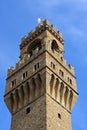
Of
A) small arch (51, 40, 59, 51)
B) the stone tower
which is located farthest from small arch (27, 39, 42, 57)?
small arch (51, 40, 59, 51)

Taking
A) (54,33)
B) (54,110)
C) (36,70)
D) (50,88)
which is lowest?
(54,110)

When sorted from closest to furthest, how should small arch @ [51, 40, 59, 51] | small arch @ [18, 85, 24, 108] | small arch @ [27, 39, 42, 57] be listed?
small arch @ [18, 85, 24, 108]
small arch @ [27, 39, 42, 57]
small arch @ [51, 40, 59, 51]

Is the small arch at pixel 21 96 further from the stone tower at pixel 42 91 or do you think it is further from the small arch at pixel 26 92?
the small arch at pixel 26 92

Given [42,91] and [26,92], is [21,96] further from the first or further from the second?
[42,91]

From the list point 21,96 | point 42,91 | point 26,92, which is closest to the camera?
point 42,91

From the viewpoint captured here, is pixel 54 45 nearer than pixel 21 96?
No

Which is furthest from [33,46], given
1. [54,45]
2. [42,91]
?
[42,91]

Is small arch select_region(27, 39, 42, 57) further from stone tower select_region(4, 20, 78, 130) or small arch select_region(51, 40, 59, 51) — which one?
small arch select_region(51, 40, 59, 51)

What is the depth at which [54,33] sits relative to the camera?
41.5 m

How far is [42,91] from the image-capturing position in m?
33.3

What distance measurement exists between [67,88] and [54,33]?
834cm

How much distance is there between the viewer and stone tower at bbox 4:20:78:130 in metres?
32.0

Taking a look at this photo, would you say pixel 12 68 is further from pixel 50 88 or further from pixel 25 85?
pixel 50 88

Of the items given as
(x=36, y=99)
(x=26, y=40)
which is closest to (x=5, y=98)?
(x=36, y=99)
